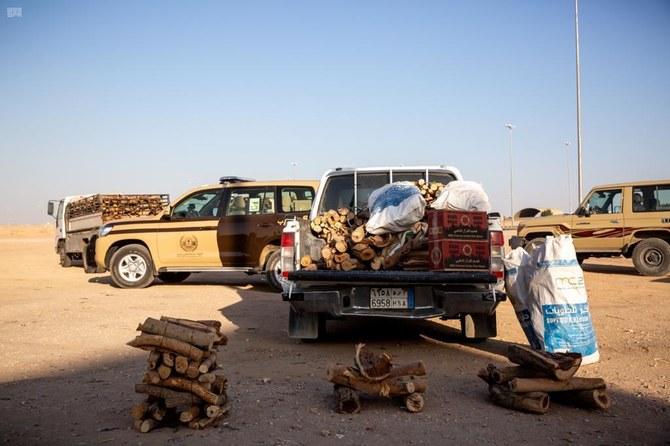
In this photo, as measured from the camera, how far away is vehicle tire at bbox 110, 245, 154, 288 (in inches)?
520

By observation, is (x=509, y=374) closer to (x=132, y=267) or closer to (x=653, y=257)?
(x=132, y=267)

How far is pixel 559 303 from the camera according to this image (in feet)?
19.1

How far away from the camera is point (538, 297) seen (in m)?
5.93

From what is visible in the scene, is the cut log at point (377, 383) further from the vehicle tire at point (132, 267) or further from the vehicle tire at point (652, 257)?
the vehicle tire at point (652, 257)

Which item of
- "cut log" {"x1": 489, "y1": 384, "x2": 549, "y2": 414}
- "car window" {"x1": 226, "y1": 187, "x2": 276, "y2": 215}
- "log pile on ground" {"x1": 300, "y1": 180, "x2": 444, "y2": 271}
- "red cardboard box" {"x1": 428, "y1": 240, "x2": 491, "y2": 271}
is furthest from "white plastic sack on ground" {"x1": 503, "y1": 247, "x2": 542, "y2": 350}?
"car window" {"x1": 226, "y1": 187, "x2": 276, "y2": 215}

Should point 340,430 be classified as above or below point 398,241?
below

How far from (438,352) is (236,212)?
675 centimetres

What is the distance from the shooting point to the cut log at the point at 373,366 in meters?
4.69

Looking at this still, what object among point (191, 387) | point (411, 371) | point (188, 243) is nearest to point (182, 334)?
point (191, 387)

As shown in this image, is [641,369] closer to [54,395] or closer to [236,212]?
[54,395]

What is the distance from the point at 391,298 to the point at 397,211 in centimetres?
102

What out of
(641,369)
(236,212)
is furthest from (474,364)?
(236,212)

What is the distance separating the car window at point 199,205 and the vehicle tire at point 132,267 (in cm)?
115

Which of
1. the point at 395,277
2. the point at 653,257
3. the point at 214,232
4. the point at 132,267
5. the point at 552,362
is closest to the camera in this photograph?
the point at 552,362
